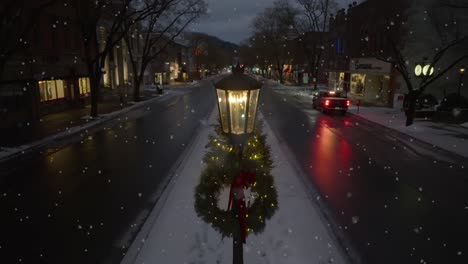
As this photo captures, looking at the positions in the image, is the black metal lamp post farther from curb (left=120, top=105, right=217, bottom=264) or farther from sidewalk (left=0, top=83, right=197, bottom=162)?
sidewalk (left=0, top=83, right=197, bottom=162)

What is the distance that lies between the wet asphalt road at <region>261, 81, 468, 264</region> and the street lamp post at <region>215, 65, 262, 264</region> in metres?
2.89

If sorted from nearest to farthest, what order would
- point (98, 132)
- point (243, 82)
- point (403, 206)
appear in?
point (243, 82) < point (403, 206) < point (98, 132)

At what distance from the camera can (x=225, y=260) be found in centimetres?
636

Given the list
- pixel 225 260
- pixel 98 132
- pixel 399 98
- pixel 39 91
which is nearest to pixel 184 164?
pixel 225 260

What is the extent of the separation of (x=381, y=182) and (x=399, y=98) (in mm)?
17645

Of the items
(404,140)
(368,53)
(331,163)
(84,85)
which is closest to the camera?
(331,163)

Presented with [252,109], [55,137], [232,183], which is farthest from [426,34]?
[232,183]

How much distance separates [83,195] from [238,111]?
686cm

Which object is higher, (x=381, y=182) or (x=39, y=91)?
(x=39, y=91)

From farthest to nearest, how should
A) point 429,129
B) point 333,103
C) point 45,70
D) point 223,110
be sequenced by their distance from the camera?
point 333,103, point 45,70, point 429,129, point 223,110

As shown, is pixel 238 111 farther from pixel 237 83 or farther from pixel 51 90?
pixel 51 90

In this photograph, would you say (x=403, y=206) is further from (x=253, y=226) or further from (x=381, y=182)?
(x=253, y=226)

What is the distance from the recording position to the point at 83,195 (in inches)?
392

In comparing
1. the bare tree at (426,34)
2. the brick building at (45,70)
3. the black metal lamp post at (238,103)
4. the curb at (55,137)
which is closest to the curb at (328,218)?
the black metal lamp post at (238,103)
